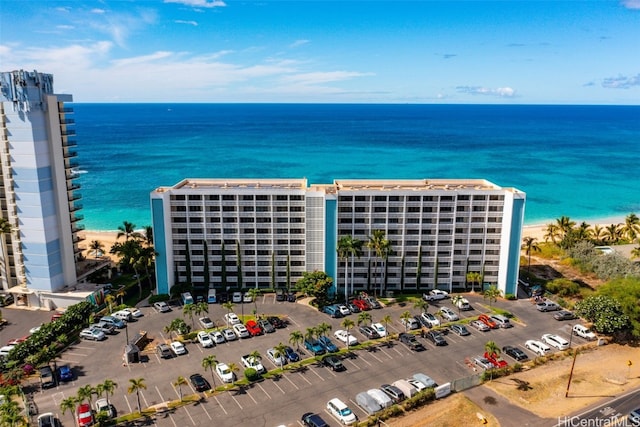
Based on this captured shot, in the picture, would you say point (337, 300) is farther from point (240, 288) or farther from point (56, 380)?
point (56, 380)

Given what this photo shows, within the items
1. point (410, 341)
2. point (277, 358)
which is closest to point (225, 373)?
point (277, 358)

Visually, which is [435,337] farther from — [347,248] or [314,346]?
[347,248]

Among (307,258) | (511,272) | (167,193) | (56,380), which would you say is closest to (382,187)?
(307,258)

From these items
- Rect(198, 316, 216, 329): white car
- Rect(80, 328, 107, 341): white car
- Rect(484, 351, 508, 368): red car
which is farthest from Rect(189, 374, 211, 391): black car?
Rect(484, 351, 508, 368): red car

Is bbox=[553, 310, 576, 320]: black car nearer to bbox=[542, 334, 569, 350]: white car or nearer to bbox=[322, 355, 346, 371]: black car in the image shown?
bbox=[542, 334, 569, 350]: white car

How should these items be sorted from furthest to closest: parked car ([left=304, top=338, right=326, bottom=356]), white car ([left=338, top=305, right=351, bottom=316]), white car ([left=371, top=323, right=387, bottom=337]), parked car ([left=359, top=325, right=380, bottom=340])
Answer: white car ([left=338, top=305, right=351, bottom=316])
white car ([left=371, top=323, right=387, bottom=337])
parked car ([left=359, top=325, right=380, bottom=340])
parked car ([left=304, top=338, right=326, bottom=356])

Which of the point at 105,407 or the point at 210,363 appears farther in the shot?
the point at 210,363
